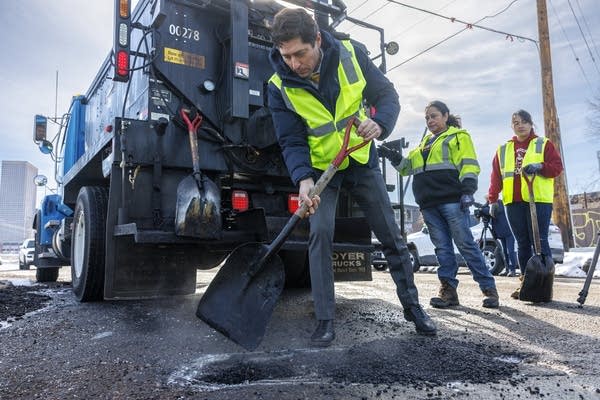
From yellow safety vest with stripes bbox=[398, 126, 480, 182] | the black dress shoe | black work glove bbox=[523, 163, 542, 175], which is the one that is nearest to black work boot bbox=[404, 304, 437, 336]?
the black dress shoe

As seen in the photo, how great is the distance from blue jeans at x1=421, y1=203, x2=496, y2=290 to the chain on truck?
0.70 meters

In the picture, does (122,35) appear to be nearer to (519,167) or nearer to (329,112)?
(329,112)

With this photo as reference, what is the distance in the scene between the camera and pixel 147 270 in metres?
3.64

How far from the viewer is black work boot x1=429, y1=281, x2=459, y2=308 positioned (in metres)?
4.09

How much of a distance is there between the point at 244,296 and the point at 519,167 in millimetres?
3505

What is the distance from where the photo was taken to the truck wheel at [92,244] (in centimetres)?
415

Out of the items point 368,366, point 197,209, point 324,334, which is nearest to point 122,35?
point 197,209

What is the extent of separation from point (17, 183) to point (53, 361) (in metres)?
161

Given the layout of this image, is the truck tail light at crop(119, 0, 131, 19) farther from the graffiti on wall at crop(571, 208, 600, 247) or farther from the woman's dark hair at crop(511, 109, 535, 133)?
the graffiti on wall at crop(571, 208, 600, 247)

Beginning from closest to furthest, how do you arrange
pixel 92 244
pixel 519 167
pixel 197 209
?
1. pixel 197 209
2. pixel 92 244
3. pixel 519 167

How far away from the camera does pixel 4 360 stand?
2.42 m

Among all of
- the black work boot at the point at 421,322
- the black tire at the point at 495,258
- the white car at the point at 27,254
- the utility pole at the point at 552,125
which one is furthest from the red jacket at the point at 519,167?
the white car at the point at 27,254

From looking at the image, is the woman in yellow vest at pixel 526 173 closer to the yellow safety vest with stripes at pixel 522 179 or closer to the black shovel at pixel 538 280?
the yellow safety vest with stripes at pixel 522 179

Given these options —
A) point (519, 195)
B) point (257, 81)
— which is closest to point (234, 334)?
point (257, 81)
